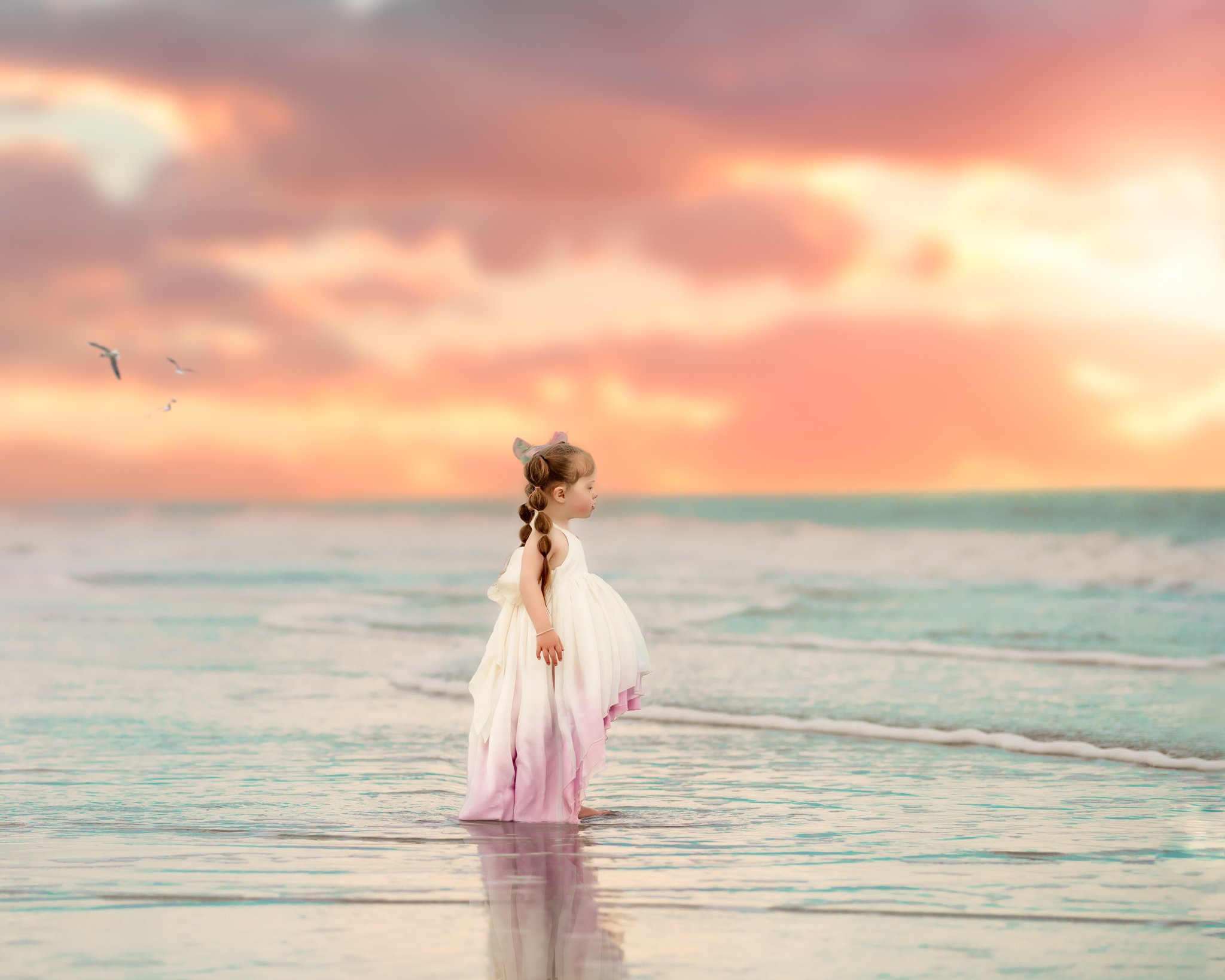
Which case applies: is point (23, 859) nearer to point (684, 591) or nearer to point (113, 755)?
point (113, 755)

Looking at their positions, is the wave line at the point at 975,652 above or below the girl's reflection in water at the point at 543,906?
above

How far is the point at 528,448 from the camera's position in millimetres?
5988

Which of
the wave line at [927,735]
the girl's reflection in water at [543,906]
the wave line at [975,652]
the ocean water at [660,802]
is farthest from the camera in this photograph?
the wave line at [975,652]

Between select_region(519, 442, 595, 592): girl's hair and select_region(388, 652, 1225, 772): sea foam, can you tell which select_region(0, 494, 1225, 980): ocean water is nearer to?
select_region(388, 652, 1225, 772): sea foam

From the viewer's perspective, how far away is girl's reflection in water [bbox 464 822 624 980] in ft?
12.3

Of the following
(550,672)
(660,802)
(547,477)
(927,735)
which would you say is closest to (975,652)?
(927,735)

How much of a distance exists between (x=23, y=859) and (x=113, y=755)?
2583 mm

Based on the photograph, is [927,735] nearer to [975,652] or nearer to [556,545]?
[556,545]

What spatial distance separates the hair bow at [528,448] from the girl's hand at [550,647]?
80cm

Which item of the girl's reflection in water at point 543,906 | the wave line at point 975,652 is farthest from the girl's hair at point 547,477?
the wave line at point 975,652

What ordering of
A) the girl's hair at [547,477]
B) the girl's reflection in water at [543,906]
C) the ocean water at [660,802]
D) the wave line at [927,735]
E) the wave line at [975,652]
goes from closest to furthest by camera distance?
1. the girl's reflection in water at [543,906]
2. the ocean water at [660,802]
3. the girl's hair at [547,477]
4. the wave line at [927,735]
5. the wave line at [975,652]

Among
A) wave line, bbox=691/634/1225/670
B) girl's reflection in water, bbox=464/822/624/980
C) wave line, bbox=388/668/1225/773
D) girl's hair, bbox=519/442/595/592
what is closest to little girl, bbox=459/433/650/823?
girl's hair, bbox=519/442/595/592

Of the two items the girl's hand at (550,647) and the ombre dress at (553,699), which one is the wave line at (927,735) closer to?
the ombre dress at (553,699)

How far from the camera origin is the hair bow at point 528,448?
5891mm
